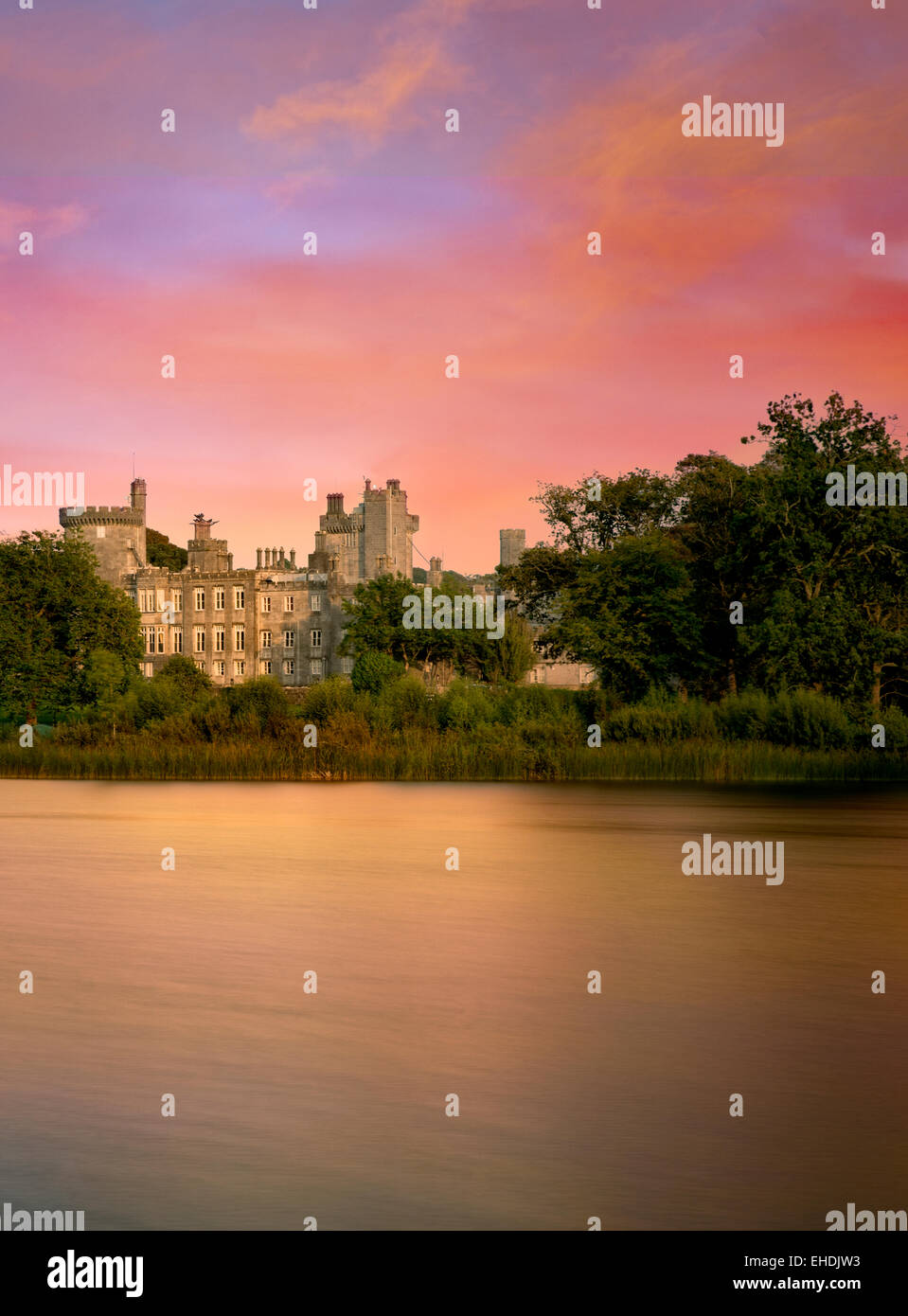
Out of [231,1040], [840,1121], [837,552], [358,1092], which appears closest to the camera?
[840,1121]

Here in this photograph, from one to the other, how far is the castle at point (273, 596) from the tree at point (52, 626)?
141 feet

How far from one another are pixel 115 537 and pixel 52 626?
5912 centimetres

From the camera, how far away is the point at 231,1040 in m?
14.3

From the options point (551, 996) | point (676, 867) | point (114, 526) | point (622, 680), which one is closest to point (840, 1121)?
point (551, 996)

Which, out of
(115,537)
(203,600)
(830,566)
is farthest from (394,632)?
(115,537)

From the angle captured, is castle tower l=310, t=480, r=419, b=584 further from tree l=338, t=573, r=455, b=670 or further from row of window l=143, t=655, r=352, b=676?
tree l=338, t=573, r=455, b=670

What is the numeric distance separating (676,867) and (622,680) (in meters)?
28.0

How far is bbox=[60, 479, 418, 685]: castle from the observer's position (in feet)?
396

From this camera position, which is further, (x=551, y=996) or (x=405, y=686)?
(x=405, y=686)

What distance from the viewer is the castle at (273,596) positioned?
12069 cm

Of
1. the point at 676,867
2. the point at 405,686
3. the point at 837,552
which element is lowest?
the point at 676,867

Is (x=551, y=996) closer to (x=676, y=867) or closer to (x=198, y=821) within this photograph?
(x=676, y=867)

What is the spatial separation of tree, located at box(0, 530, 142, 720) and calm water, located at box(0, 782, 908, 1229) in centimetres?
4337

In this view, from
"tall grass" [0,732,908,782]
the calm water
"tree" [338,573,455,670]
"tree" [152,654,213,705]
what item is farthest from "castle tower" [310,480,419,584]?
the calm water
